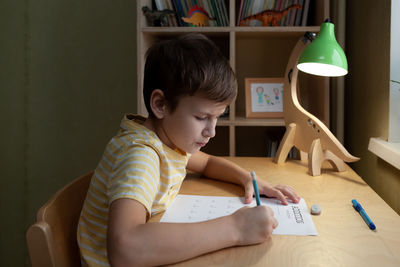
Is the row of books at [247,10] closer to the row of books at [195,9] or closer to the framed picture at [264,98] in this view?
the row of books at [195,9]

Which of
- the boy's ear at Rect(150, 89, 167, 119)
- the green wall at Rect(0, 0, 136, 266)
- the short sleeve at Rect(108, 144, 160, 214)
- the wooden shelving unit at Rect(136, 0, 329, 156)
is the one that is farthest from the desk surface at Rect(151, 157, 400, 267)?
the green wall at Rect(0, 0, 136, 266)

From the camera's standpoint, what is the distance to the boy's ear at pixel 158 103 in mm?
882

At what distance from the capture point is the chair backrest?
2.23 feet

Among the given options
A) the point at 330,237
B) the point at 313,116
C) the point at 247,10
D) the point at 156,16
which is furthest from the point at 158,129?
the point at 247,10

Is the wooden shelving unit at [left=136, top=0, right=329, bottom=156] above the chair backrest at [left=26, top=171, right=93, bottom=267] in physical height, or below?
above

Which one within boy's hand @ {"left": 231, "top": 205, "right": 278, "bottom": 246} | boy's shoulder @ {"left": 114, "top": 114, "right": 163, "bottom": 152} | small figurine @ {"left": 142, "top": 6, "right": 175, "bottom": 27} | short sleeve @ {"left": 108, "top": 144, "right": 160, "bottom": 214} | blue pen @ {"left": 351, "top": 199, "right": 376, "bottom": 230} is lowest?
blue pen @ {"left": 351, "top": 199, "right": 376, "bottom": 230}

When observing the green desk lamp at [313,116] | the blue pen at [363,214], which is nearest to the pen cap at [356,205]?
the blue pen at [363,214]

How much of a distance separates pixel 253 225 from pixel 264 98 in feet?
3.58

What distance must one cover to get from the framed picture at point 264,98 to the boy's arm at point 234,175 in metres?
0.57

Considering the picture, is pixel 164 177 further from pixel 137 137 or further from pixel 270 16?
pixel 270 16

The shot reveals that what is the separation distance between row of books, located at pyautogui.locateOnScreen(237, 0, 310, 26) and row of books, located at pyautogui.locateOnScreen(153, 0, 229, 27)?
0.09 metres

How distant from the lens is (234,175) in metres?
1.09

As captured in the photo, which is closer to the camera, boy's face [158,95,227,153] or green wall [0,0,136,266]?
boy's face [158,95,227,153]

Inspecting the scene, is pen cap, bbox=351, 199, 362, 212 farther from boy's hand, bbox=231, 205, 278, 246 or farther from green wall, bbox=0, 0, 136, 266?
green wall, bbox=0, 0, 136, 266
